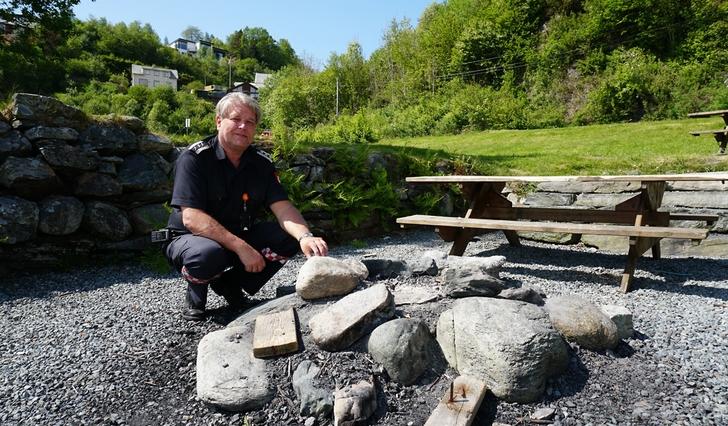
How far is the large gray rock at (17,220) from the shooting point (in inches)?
174

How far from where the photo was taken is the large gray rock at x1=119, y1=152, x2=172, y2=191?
5.27 m

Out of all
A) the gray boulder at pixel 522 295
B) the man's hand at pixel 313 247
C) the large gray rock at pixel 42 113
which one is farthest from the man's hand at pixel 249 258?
the large gray rock at pixel 42 113

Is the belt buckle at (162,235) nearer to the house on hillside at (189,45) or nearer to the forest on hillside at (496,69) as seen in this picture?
the forest on hillside at (496,69)

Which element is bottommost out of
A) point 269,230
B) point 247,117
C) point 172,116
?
point 269,230

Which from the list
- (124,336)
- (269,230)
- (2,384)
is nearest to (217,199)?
(269,230)

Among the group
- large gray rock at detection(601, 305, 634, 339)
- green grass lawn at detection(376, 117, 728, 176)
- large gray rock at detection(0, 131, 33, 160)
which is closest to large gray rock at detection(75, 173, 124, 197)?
large gray rock at detection(0, 131, 33, 160)

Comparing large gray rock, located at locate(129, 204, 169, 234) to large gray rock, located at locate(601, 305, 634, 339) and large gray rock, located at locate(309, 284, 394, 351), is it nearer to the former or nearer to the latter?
large gray rock, located at locate(309, 284, 394, 351)

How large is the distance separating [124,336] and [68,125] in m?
3.27

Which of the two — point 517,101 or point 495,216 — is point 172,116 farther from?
point 495,216

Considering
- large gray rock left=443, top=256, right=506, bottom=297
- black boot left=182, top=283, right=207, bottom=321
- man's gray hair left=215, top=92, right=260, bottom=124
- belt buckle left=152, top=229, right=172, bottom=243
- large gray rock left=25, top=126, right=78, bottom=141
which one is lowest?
black boot left=182, top=283, right=207, bottom=321

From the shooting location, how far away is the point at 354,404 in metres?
2.04

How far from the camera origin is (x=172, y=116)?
67.8 meters

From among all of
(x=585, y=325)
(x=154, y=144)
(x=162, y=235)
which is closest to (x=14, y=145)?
(x=154, y=144)

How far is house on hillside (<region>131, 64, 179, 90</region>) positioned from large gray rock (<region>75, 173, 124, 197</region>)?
309 feet
